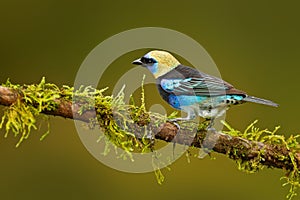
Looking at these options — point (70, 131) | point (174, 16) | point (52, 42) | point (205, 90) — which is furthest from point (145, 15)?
point (205, 90)

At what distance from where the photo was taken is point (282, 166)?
5.78 feet

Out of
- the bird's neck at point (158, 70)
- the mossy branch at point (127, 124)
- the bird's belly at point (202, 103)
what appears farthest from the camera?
the bird's neck at point (158, 70)

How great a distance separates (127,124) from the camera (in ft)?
5.32

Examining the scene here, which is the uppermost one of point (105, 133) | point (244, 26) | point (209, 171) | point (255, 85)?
point (244, 26)

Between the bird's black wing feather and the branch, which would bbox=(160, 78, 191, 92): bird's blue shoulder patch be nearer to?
the bird's black wing feather

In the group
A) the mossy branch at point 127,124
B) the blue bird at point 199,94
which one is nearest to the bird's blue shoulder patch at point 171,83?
the blue bird at point 199,94

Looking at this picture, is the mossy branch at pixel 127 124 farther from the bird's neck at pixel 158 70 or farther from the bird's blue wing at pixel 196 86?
the bird's neck at pixel 158 70

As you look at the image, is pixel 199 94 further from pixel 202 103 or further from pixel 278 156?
pixel 278 156

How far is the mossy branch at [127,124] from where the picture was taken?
4.94 feet

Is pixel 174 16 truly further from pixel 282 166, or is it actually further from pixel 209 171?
pixel 282 166

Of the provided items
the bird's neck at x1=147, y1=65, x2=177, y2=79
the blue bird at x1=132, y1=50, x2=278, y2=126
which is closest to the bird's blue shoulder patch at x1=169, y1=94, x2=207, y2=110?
the blue bird at x1=132, y1=50, x2=278, y2=126

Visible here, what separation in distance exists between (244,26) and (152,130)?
8.51ft

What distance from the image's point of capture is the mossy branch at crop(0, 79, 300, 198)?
151 centimetres

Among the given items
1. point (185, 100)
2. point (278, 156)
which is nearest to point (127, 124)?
point (185, 100)
